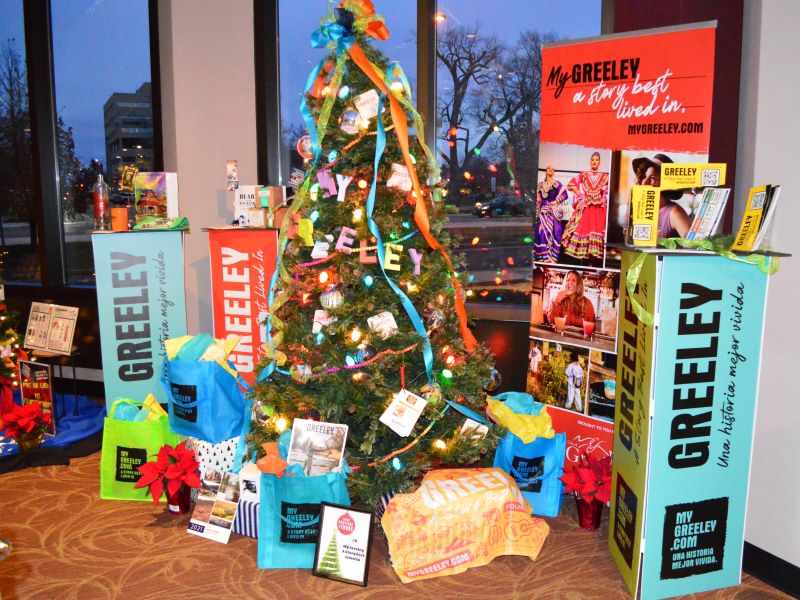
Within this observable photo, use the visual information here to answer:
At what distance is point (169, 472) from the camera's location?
303 cm

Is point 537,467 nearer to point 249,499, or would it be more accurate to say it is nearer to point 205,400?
point 249,499

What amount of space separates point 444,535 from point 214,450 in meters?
1.17

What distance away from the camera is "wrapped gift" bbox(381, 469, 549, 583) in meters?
2.63

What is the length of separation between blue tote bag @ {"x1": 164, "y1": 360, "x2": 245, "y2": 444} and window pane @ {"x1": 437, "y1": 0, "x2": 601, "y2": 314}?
175cm

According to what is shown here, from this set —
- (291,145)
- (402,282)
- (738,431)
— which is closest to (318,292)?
(402,282)

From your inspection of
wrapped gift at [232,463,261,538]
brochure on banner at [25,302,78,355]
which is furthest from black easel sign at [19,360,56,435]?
wrapped gift at [232,463,261,538]

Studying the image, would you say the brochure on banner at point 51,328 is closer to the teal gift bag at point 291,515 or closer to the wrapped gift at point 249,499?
the wrapped gift at point 249,499

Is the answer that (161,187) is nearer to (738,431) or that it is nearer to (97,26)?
(97,26)

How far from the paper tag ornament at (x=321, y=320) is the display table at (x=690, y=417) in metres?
1.20

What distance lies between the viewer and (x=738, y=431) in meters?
2.44

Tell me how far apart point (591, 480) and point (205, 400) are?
177 centimetres

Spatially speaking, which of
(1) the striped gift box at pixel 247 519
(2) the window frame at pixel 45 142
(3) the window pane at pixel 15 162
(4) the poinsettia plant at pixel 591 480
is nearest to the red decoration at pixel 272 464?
(1) the striped gift box at pixel 247 519

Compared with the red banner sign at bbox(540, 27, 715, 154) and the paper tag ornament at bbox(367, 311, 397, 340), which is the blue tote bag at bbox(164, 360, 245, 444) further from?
the red banner sign at bbox(540, 27, 715, 154)

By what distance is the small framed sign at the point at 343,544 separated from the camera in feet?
8.45
